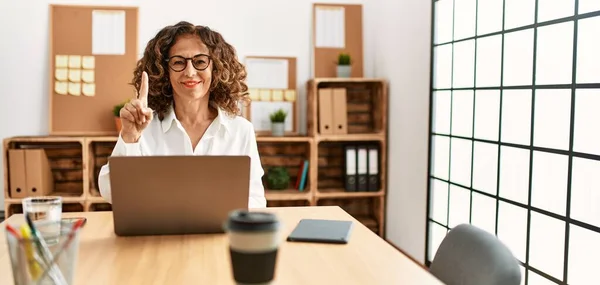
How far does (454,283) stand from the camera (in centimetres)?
159

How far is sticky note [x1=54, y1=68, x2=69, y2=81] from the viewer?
4164mm

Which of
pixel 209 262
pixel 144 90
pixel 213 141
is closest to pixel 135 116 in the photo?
pixel 144 90

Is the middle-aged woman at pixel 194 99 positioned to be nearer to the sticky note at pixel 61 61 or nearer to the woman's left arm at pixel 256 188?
the woman's left arm at pixel 256 188

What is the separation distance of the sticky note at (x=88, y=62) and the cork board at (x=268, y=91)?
1.09 m

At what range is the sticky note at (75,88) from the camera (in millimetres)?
4180

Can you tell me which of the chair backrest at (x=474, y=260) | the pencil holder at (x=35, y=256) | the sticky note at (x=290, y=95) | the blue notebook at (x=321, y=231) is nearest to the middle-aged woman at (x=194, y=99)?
the blue notebook at (x=321, y=231)

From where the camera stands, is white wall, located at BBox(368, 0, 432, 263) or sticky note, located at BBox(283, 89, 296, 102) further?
sticky note, located at BBox(283, 89, 296, 102)

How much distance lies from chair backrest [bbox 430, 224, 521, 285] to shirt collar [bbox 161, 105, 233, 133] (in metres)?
1.07

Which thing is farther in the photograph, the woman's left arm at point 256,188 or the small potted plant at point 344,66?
the small potted plant at point 344,66

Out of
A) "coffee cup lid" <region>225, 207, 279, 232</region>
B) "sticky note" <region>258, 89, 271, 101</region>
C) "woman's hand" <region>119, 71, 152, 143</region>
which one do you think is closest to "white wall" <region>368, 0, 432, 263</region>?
"sticky note" <region>258, 89, 271, 101</region>

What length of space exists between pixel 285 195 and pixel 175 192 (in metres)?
Answer: 2.64

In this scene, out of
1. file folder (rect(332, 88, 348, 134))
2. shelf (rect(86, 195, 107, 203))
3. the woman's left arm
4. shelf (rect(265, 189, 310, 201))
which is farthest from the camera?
file folder (rect(332, 88, 348, 134))

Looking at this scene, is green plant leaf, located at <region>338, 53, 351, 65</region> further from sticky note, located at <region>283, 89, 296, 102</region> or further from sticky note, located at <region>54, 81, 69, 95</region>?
sticky note, located at <region>54, 81, 69, 95</region>

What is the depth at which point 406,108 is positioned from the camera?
4055 mm
